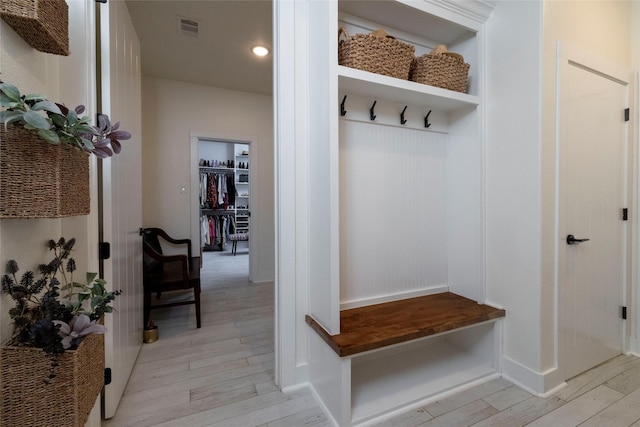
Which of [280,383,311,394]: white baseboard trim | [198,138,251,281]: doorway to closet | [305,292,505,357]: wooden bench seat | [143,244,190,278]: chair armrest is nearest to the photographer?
[305,292,505,357]: wooden bench seat

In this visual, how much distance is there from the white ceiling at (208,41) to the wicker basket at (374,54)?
44.1 inches

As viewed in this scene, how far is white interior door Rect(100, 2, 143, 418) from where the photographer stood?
4.44ft

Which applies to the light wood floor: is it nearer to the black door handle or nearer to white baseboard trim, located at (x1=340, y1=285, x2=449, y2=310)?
white baseboard trim, located at (x1=340, y1=285, x2=449, y2=310)

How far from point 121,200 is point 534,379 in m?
→ 2.59

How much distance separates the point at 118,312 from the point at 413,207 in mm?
1919

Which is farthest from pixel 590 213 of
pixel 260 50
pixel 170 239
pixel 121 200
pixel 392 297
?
pixel 170 239

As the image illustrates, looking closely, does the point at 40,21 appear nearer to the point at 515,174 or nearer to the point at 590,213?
the point at 515,174

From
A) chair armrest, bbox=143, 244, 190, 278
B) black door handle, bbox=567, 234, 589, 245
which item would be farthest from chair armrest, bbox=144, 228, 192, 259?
black door handle, bbox=567, 234, 589, 245

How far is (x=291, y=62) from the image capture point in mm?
1598

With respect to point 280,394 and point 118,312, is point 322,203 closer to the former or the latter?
point 280,394

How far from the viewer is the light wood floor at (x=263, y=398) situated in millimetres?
1380

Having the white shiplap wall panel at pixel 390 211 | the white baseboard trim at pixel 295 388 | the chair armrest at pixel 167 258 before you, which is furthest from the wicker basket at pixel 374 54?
the chair armrest at pixel 167 258

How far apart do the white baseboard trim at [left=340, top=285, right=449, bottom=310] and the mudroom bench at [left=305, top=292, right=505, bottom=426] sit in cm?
4

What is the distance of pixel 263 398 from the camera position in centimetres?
155
